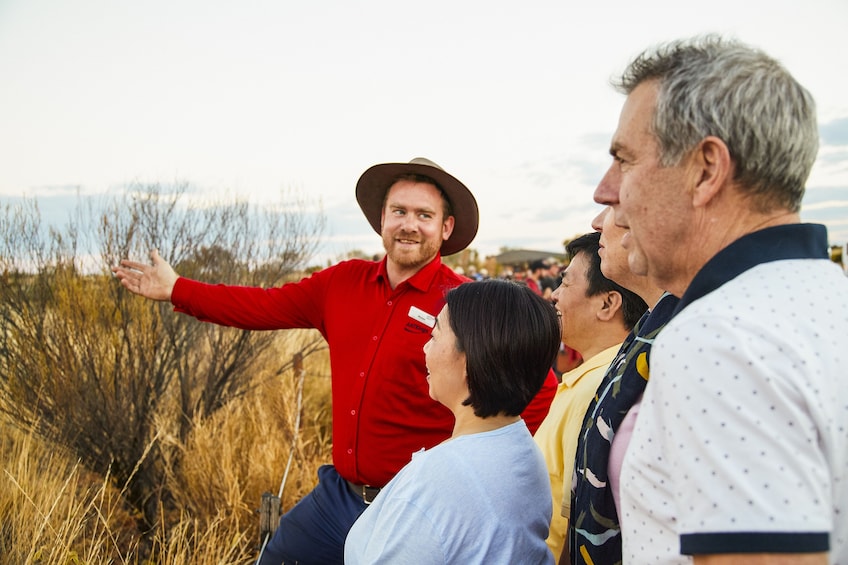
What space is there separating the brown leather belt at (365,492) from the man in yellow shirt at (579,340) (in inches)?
39.0

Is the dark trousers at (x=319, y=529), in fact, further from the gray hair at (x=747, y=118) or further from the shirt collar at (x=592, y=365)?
the gray hair at (x=747, y=118)

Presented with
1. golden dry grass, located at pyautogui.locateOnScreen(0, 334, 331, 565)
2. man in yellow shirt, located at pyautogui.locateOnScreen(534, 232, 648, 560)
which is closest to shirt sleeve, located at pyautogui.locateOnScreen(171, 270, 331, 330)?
golden dry grass, located at pyautogui.locateOnScreen(0, 334, 331, 565)

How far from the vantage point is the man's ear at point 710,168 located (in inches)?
43.5

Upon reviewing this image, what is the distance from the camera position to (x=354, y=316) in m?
3.36

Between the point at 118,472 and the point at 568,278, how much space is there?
4103 mm

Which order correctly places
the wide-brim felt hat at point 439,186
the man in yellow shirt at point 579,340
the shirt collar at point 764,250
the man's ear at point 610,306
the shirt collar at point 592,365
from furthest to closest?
the wide-brim felt hat at point 439,186, the man's ear at point 610,306, the shirt collar at point 592,365, the man in yellow shirt at point 579,340, the shirt collar at point 764,250

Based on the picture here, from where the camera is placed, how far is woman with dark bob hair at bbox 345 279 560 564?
1590 millimetres

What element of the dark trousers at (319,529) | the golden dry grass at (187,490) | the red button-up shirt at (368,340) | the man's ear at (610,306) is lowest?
the golden dry grass at (187,490)

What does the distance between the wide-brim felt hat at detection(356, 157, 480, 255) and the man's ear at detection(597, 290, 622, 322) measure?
3.95 ft

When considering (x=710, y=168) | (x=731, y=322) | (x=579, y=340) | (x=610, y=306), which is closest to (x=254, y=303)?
(x=579, y=340)

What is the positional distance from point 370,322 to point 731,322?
2.51 meters

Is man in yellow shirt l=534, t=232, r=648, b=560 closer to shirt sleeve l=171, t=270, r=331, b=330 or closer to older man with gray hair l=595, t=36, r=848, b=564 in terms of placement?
older man with gray hair l=595, t=36, r=848, b=564

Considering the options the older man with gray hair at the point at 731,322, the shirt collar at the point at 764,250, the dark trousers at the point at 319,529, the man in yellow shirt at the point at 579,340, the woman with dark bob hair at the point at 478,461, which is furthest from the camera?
the dark trousers at the point at 319,529

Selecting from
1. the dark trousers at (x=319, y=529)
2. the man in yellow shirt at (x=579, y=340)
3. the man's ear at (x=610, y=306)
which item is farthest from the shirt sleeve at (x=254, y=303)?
the man's ear at (x=610, y=306)
